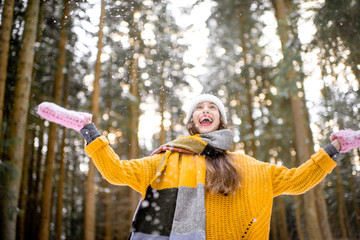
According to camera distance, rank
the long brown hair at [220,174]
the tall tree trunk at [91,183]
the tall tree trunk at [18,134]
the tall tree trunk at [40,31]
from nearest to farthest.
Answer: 1. the long brown hair at [220,174]
2. the tall tree trunk at [40,31]
3. the tall tree trunk at [18,134]
4. the tall tree trunk at [91,183]

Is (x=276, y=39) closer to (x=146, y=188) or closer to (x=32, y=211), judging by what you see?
(x=146, y=188)

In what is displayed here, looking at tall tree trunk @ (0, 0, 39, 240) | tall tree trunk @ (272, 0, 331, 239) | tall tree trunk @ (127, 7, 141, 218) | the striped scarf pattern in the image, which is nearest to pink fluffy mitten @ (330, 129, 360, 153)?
the striped scarf pattern

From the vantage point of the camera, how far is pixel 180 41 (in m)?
9.45

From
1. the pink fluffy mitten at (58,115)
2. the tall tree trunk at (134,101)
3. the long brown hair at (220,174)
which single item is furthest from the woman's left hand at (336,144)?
the tall tree trunk at (134,101)

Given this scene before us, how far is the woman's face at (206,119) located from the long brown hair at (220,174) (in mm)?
285

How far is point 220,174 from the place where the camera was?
205cm

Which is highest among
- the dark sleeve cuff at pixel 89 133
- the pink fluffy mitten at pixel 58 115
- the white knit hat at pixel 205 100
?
the white knit hat at pixel 205 100

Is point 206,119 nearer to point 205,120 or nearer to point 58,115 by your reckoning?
point 205,120

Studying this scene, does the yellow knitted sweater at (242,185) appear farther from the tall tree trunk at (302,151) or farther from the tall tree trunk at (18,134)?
the tall tree trunk at (302,151)

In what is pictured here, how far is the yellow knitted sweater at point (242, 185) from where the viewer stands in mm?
1938

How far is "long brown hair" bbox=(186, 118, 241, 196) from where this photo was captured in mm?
1994

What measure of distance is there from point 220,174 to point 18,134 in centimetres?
577

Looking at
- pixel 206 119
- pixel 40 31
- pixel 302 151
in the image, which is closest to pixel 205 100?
pixel 206 119

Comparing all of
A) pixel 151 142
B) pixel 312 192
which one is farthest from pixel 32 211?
pixel 312 192
